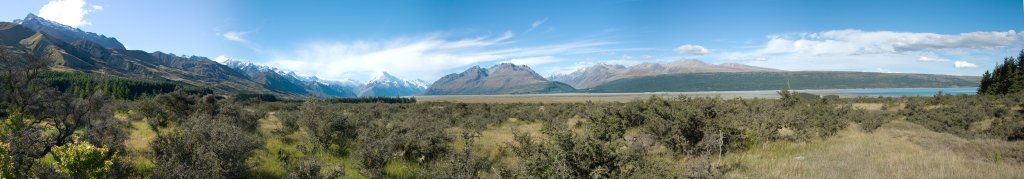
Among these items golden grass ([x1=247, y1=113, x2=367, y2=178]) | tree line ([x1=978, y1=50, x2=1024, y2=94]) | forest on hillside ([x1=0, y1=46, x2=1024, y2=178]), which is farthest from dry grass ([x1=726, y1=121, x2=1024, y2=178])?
tree line ([x1=978, y1=50, x2=1024, y2=94])

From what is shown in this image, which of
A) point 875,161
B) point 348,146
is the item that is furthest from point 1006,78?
point 348,146

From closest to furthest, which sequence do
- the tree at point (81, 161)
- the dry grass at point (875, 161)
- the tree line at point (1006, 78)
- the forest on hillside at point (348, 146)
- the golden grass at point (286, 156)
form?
the tree at point (81, 161), the forest on hillside at point (348, 146), the dry grass at point (875, 161), the golden grass at point (286, 156), the tree line at point (1006, 78)

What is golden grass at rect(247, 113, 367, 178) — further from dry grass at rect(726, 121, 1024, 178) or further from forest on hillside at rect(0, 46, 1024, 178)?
dry grass at rect(726, 121, 1024, 178)

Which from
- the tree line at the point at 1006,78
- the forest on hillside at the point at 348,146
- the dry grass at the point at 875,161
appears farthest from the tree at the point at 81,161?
the tree line at the point at 1006,78

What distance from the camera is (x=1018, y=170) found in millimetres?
10555

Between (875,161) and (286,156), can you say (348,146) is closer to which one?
(286,156)

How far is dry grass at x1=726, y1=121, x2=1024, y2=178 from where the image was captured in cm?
1041

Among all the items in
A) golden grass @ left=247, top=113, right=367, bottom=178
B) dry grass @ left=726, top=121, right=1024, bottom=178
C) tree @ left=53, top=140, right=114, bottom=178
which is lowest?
golden grass @ left=247, top=113, right=367, bottom=178

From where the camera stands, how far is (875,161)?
1223 cm

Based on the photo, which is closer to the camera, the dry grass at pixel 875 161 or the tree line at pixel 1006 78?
the dry grass at pixel 875 161

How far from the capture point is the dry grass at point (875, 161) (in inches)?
410

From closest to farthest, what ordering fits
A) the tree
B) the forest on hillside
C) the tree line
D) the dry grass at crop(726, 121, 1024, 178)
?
1. the tree
2. the forest on hillside
3. the dry grass at crop(726, 121, 1024, 178)
4. the tree line

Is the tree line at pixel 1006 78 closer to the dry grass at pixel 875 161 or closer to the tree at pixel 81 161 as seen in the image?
the dry grass at pixel 875 161

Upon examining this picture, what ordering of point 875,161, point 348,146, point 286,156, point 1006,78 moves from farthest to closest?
point 1006,78, point 348,146, point 286,156, point 875,161
